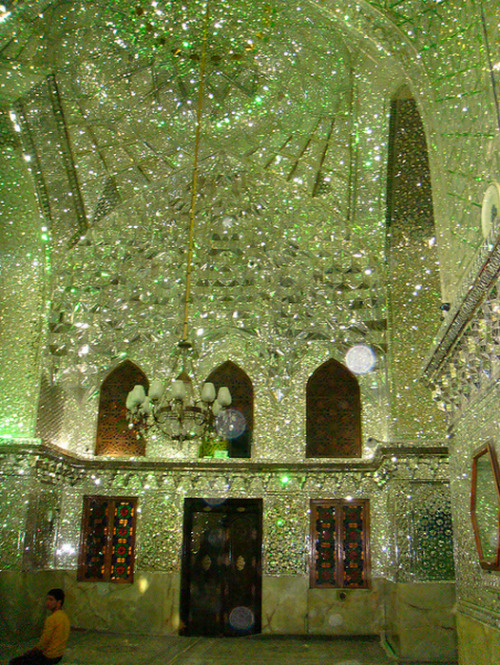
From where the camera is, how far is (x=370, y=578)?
789cm

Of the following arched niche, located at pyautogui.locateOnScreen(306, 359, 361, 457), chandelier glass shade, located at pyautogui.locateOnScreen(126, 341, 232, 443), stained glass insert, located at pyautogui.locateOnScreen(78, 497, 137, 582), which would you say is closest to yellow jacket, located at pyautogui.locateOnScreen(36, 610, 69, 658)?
chandelier glass shade, located at pyautogui.locateOnScreen(126, 341, 232, 443)

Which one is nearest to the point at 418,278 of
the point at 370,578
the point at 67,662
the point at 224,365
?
the point at 224,365

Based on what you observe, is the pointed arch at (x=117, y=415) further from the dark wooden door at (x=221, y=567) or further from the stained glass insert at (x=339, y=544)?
the stained glass insert at (x=339, y=544)

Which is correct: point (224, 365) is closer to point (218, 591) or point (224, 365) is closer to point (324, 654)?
point (218, 591)

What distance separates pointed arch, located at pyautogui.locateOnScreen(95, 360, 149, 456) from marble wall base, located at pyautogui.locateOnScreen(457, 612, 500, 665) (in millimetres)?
5532

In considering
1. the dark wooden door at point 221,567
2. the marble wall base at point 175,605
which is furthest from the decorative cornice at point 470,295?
the dark wooden door at point 221,567

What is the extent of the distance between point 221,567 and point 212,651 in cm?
136

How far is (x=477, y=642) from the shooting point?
3.46 meters

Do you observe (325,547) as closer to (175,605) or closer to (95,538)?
(175,605)

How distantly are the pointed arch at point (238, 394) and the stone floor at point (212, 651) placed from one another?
7.76 feet

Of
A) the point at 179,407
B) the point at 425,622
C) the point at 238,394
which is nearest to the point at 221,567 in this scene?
the point at 238,394

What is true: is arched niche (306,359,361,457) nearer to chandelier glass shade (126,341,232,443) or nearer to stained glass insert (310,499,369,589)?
stained glass insert (310,499,369,589)

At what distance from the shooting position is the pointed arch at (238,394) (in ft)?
28.5

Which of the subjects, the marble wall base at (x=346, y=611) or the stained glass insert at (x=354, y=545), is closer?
the marble wall base at (x=346, y=611)
